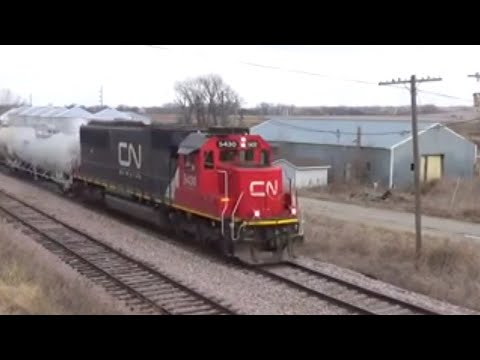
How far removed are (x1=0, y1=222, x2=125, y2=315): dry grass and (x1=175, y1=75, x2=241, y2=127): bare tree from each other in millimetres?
71868

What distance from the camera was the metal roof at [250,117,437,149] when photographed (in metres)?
47.7

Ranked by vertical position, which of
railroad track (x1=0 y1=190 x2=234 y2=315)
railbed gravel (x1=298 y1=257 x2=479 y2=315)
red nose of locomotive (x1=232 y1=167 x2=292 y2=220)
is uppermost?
red nose of locomotive (x1=232 y1=167 x2=292 y2=220)

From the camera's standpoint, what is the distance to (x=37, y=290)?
10.2 meters

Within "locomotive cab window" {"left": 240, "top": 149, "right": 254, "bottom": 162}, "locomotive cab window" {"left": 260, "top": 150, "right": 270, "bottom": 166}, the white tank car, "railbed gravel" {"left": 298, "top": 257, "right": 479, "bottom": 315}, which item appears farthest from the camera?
the white tank car

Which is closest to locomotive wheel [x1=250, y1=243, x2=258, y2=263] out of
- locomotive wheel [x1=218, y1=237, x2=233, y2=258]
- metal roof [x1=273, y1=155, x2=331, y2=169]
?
locomotive wheel [x1=218, y1=237, x2=233, y2=258]

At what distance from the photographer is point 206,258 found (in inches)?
650

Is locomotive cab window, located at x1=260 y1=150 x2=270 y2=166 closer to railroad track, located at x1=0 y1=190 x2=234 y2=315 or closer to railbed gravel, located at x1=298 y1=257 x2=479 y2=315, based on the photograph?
railbed gravel, located at x1=298 y1=257 x2=479 y2=315

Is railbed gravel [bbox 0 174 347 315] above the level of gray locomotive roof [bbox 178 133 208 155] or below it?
below

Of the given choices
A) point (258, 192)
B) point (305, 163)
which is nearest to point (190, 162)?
point (258, 192)

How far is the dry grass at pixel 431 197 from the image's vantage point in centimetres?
3228

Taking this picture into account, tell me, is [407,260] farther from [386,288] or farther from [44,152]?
[44,152]

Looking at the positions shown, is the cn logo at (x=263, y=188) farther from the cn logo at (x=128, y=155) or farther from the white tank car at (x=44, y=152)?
the white tank car at (x=44, y=152)

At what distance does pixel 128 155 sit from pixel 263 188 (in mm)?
7073
